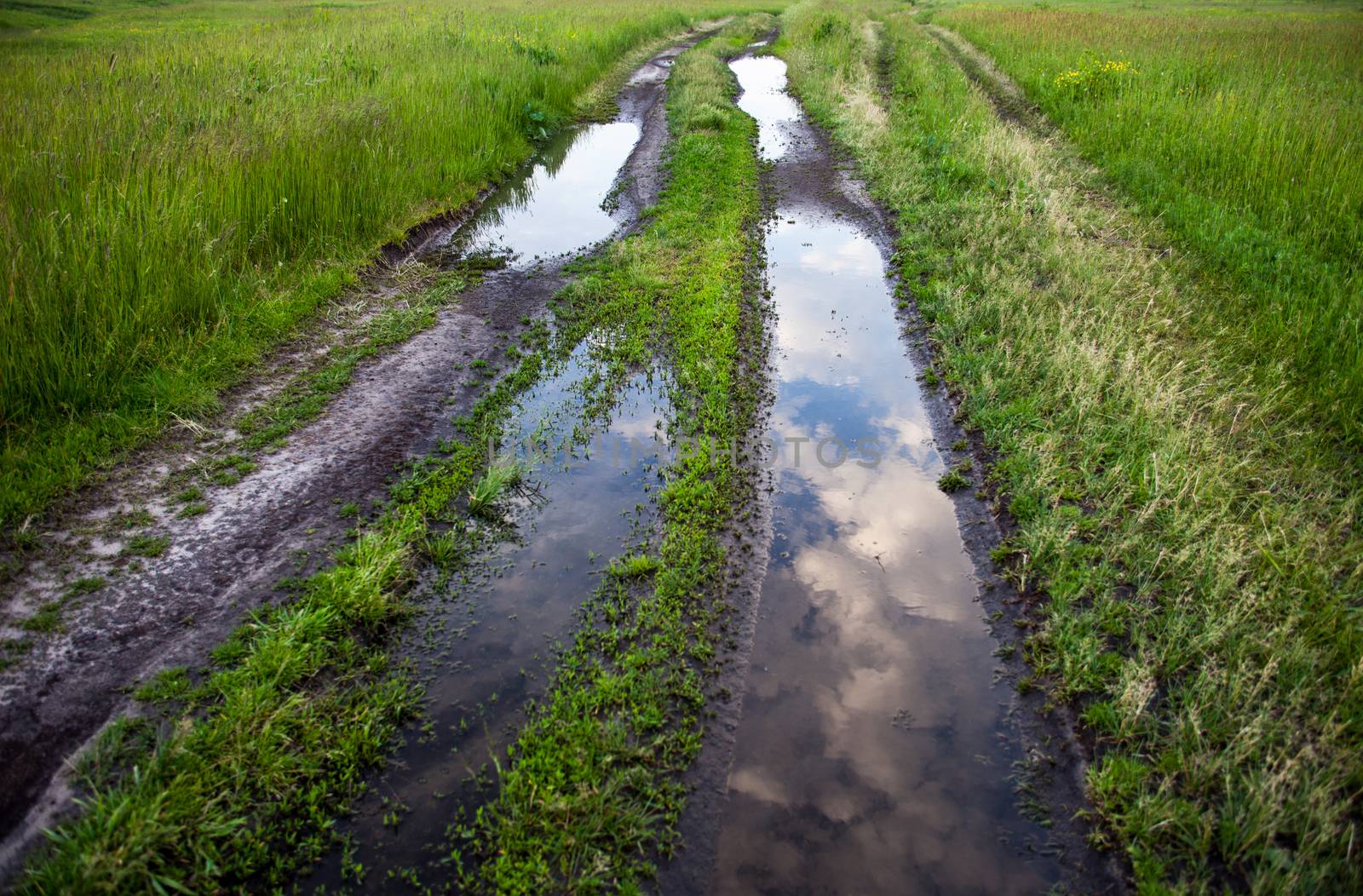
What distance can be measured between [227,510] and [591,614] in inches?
93.0

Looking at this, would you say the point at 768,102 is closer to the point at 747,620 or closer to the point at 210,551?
the point at 747,620

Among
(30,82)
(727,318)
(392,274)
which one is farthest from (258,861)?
(30,82)

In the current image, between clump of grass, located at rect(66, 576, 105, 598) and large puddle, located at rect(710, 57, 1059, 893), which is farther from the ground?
clump of grass, located at rect(66, 576, 105, 598)

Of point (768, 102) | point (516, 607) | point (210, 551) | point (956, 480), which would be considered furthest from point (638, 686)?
point (768, 102)

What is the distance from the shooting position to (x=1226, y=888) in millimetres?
2854

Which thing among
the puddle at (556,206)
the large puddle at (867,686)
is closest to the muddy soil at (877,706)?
the large puddle at (867,686)

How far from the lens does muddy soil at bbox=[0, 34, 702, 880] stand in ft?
10.8

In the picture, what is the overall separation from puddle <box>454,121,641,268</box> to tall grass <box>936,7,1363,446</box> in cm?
710

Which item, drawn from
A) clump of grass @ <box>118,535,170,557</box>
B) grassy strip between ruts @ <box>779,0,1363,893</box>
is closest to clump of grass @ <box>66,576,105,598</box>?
clump of grass @ <box>118,535,170,557</box>

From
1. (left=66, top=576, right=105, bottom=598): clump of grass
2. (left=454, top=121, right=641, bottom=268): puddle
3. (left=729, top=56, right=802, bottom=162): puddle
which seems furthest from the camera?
(left=729, top=56, right=802, bottom=162): puddle

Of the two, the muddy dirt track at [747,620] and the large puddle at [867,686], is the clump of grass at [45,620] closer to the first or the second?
the muddy dirt track at [747,620]

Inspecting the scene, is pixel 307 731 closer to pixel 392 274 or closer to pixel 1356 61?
pixel 392 274

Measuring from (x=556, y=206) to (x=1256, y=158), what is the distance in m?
9.13

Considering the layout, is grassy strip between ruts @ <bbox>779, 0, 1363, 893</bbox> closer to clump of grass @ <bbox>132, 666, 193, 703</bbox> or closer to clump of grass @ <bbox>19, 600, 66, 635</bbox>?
clump of grass @ <bbox>132, 666, 193, 703</bbox>
